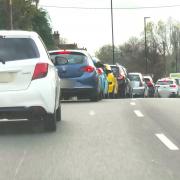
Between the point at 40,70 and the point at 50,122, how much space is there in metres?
1.02

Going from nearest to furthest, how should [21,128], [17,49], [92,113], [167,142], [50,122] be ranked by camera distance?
[167,142], [17,49], [50,122], [21,128], [92,113]

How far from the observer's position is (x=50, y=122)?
37.1 ft

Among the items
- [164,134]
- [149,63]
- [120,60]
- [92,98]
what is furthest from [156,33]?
[164,134]

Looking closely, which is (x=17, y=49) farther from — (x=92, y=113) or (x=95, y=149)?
(x=92, y=113)

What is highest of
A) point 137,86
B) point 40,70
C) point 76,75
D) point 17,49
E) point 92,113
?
point 17,49

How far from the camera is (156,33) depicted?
12650cm

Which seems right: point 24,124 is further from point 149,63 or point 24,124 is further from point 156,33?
point 156,33

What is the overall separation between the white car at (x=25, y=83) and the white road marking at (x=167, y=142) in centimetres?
180

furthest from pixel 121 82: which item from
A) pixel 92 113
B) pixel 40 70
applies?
pixel 40 70

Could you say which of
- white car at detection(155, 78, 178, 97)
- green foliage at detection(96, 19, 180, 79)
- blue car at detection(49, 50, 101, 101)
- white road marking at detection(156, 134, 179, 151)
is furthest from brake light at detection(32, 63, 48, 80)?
green foliage at detection(96, 19, 180, 79)

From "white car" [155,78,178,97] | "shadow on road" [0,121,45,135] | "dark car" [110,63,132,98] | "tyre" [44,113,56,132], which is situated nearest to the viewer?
"tyre" [44,113,56,132]

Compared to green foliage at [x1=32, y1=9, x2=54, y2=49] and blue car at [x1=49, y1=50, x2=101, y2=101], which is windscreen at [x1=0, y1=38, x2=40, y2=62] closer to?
blue car at [x1=49, y1=50, x2=101, y2=101]

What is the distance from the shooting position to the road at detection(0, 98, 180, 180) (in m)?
7.68

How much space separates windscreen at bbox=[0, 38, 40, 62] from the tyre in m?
1.03
